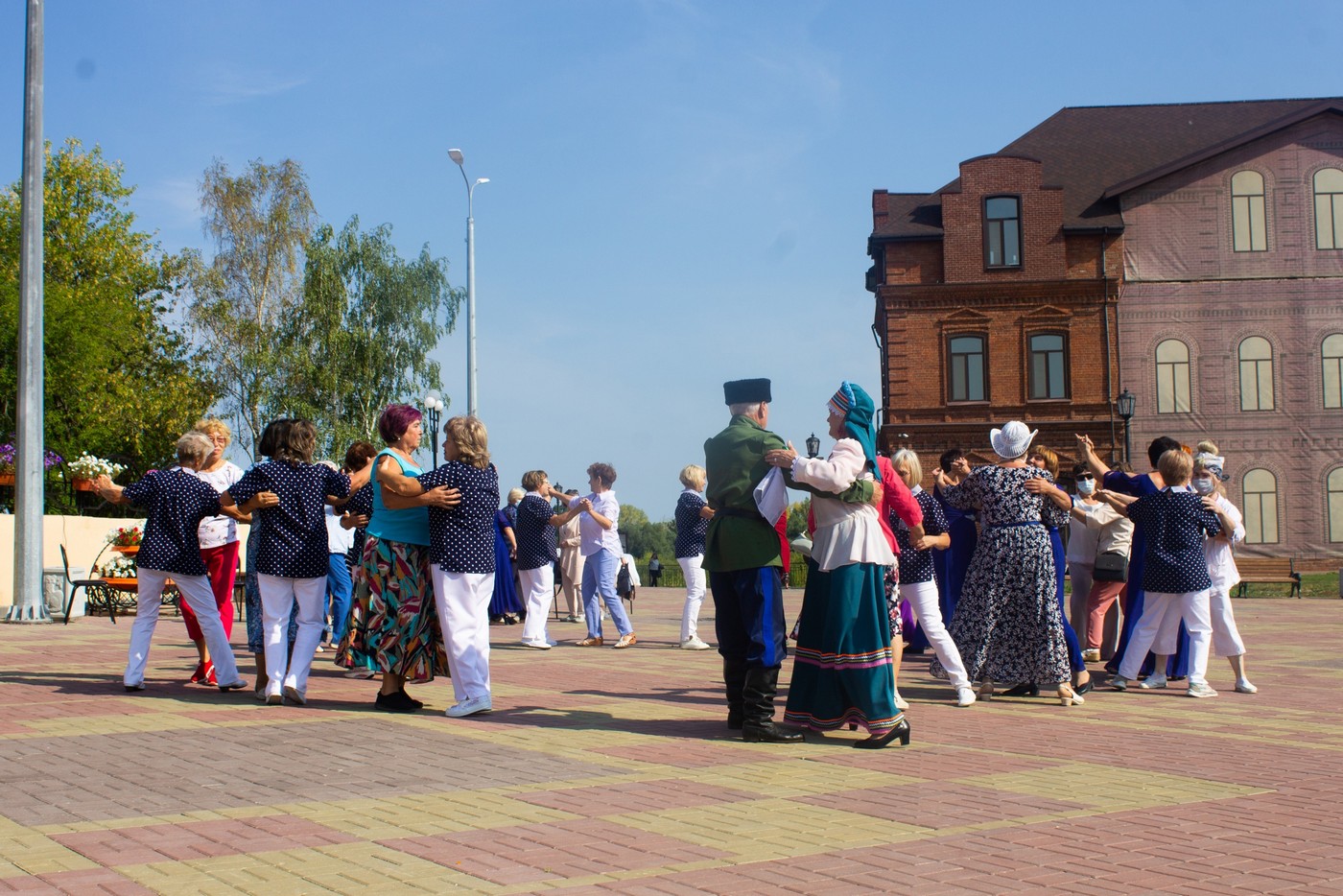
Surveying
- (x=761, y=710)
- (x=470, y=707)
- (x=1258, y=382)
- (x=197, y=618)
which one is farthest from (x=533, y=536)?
(x=1258, y=382)

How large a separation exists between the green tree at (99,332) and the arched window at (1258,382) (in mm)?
34042

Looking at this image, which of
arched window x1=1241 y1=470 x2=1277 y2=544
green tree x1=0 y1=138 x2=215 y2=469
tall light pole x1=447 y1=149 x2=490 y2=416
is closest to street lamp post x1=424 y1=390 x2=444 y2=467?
tall light pole x1=447 y1=149 x2=490 y2=416

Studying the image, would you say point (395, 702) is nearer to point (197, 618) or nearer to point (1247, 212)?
point (197, 618)

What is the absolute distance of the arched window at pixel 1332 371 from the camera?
40312 millimetres

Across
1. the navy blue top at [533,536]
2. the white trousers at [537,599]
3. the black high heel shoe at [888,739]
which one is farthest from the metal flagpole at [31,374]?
the black high heel shoe at [888,739]

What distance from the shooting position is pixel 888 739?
7.24m

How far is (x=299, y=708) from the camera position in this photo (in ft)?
29.2

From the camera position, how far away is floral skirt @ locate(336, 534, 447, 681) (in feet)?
28.5

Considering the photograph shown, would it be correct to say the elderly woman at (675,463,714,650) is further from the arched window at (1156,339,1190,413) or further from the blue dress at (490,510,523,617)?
the arched window at (1156,339,1190,413)

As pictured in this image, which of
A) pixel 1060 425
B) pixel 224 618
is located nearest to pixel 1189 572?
pixel 224 618

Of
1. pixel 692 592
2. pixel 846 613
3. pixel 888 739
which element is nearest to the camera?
pixel 888 739

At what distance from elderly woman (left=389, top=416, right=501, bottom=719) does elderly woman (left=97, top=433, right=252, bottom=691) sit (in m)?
2.06

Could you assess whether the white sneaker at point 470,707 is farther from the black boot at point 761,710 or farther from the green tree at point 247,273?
the green tree at point 247,273

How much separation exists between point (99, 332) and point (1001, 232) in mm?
28123
